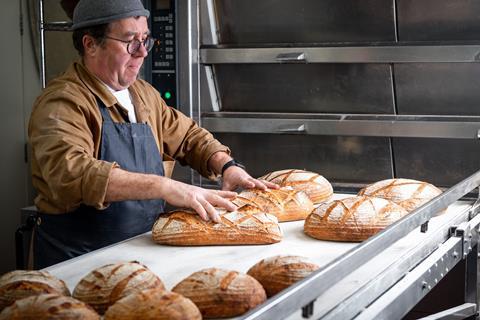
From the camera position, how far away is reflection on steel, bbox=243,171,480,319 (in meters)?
1.17

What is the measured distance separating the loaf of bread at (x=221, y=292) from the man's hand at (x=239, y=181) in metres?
1.04

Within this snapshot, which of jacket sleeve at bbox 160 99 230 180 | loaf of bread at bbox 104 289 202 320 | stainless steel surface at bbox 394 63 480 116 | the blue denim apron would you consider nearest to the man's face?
the blue denim apron

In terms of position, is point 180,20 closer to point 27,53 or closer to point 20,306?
point 27,53

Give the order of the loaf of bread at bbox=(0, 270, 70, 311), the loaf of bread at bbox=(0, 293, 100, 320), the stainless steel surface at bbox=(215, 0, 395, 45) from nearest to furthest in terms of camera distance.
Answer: the loaf of bread at bbox=(0, 293, 100, 320), the loaf of bread at bbox=(0, 270, 70, 311), the stainless steel surface at bbox=(215, 0, 395, 45)

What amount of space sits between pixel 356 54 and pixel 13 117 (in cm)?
202

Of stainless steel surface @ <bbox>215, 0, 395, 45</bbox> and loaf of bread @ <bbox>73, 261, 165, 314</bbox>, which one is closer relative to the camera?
loaf of bread @ <bbox>73, 261, 165, 314</bbox>

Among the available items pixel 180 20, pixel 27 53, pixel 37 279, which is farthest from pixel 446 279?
pixel 27 53

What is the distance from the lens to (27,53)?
4340 mm

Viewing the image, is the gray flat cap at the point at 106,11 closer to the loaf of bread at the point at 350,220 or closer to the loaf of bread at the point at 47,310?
the loaf of bread at the point at 350,220

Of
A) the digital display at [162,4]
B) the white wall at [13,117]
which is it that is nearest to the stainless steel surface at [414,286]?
the digital display at [162,4]

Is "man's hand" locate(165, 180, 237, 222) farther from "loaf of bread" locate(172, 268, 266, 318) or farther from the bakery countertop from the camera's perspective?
"loaf of bread" locate(172, 268, 266, 318)

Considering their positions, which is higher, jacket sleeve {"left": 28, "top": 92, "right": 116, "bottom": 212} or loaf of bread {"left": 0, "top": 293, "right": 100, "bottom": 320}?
jacket sleeve {"left": 28, "top": 92, "right": 116, "bottom": 212}

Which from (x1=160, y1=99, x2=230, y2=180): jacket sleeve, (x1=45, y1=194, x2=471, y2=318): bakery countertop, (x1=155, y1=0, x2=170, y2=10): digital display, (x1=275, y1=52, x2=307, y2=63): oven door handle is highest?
(x1=155, y1=0, x2=170, y2=10): digital display

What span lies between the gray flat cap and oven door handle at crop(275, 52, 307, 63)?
113 centimetres
